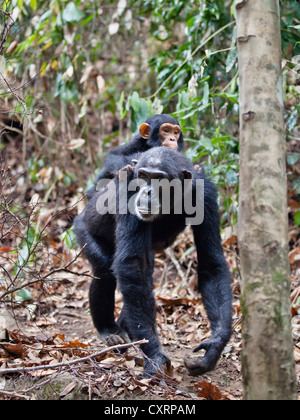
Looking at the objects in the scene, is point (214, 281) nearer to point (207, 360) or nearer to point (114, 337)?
point (207, 360)

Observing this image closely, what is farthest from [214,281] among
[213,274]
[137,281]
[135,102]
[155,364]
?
[135,102]

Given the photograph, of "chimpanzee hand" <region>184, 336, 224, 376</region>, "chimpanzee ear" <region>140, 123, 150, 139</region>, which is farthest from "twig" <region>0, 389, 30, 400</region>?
"chimpanzee ear" <region>140, 123, 150, 139</region>

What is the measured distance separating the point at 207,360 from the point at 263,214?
1.67m

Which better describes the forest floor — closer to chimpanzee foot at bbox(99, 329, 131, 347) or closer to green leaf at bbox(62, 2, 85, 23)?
chimpanzee foot at bbox(99, 329, 131, 347)

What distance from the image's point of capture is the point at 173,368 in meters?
4.36

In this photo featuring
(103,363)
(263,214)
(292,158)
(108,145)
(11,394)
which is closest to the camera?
(263,214)

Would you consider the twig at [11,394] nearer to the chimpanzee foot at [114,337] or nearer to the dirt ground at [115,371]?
the dirt ground at [115,371]

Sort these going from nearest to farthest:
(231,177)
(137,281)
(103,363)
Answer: (103,363), (137,281), (231,177)

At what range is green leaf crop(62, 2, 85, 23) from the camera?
24.3 feet

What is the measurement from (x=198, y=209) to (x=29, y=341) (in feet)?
6.92

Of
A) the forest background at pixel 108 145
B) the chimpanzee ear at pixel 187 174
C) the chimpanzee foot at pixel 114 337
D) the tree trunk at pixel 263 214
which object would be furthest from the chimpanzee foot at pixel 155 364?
the chimpanzee ear at pixel 187 174

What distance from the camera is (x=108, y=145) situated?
1186cm

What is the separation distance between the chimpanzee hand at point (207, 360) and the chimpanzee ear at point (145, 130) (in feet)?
9.21

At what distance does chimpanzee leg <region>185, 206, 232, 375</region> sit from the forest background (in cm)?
47
